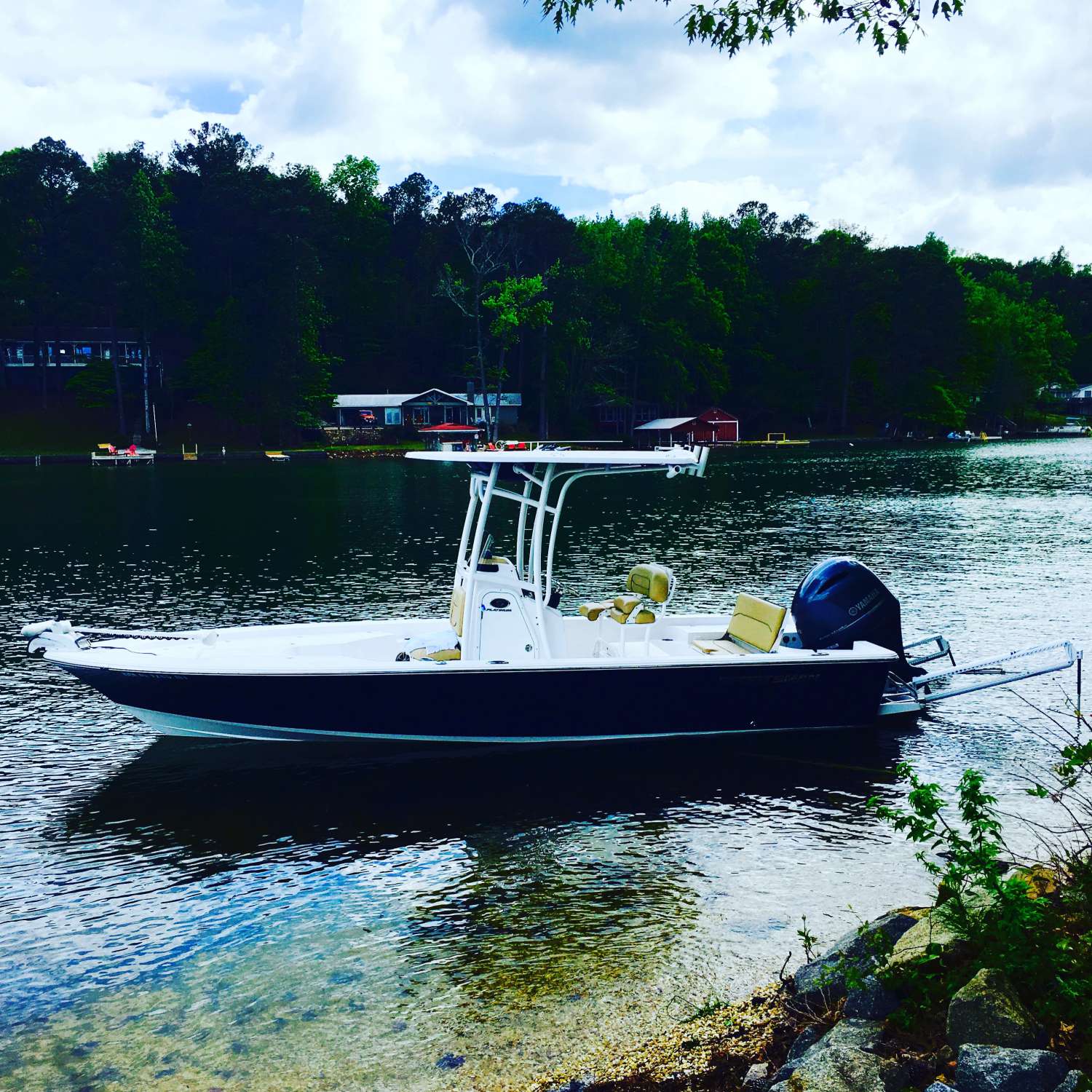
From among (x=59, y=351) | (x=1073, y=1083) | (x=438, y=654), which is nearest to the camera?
(x=1073, y=1083)

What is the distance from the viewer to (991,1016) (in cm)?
537

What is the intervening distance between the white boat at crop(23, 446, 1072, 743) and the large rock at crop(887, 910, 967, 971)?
604cm

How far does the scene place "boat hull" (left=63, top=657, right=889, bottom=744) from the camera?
39.7ft

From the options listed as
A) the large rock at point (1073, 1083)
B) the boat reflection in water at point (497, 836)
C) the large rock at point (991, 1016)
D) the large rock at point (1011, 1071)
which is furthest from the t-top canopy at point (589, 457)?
the large rock at point (1073, 1083)

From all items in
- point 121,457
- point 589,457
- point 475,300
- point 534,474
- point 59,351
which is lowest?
point 534,474

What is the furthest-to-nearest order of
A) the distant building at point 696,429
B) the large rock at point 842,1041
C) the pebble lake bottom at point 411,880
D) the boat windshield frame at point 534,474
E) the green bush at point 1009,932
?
the distant building at point 696,429, the boat windshield frame at point 534,474, the pebble lake bottom at point 411,880, the large rock at point 842,1041, the green bush at point 1009,932

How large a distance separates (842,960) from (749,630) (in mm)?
7099

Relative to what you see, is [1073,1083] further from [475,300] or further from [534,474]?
[475,300]

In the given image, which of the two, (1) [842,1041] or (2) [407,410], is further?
(2) [407,410]

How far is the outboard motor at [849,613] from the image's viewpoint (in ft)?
44.4

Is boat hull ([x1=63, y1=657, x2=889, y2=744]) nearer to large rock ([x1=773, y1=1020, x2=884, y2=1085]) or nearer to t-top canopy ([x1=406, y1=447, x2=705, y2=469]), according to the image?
t-top canopy ([x1=406, y1=447, x2=705, y2=469])

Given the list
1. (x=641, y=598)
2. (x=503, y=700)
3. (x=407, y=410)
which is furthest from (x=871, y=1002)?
(x=407, y=410)

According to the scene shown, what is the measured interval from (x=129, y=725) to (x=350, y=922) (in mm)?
7239

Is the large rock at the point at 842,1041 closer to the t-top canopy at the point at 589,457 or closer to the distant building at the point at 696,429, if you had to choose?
the t-top canopy at the point at 589,457
